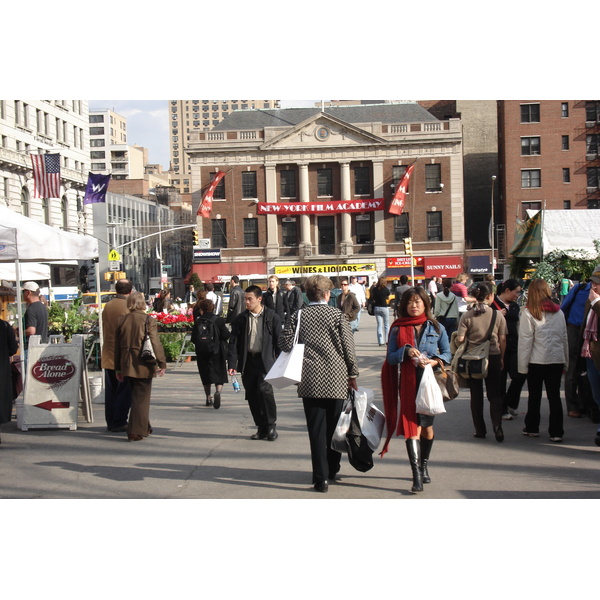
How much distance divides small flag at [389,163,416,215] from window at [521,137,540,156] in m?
8.61

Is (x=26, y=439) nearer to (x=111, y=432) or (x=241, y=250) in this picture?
(x=111, y=432)

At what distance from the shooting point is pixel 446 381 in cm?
703

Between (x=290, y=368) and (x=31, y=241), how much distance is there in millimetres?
5247

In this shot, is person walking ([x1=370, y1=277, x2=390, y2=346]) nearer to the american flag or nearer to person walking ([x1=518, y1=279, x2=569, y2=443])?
person walking ([x1=518, y1=279, x2=569, y2=443])

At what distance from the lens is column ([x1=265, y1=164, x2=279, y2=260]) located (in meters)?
61.5

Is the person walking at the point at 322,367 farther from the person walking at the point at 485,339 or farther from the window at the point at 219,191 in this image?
the window at the point at 219,191

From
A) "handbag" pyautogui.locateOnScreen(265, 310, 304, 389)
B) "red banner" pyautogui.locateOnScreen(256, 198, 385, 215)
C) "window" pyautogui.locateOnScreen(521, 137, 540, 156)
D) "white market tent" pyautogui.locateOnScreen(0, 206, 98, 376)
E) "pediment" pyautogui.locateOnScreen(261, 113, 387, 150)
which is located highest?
"pediment" pyautogui.locateOnScreen(261, 113, 387, 150)

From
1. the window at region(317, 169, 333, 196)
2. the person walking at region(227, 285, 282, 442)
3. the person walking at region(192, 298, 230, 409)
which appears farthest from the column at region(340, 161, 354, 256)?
the person walking at region(227, 285, 282, 442)

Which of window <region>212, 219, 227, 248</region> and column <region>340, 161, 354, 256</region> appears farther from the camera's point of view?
window <region>212, 219, 227, 248</region>

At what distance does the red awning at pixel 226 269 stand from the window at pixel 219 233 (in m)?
1.94

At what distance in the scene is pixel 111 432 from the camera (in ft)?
33.1

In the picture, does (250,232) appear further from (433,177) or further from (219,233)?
(433,177)
